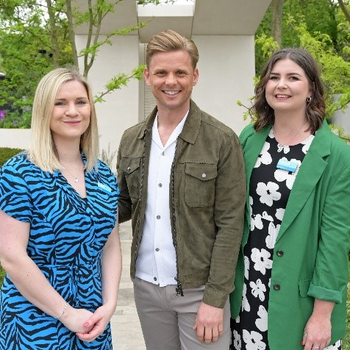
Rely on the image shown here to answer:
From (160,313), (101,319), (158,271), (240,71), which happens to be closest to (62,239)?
(101,319)

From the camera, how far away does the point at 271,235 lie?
2531mm

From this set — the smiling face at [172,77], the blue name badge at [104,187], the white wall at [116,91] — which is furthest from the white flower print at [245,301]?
the white wall at [116,91]

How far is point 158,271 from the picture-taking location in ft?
8.59

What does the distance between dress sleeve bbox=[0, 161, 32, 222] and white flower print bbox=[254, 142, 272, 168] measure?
1.11m

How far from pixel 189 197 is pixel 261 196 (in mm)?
347

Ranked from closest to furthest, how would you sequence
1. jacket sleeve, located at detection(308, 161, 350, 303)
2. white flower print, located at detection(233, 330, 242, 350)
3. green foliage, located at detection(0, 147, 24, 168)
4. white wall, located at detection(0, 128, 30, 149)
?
1. jacket sleeve, located at detection(308, 161, 350, 303)
2. white flower print, located at detection(233, 330, 242, 350)
3. green foliage, located at detection(0, 147, 24, 168)
4. white wall, located at detection(0, 128, 30, 149)

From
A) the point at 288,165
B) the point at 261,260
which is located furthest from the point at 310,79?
the point at 261,260

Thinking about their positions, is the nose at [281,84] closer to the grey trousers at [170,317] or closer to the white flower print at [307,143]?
the white flower print at [307,143]

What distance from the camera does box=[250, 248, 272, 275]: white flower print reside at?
2.55m

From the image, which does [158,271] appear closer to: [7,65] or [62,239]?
[62,239]

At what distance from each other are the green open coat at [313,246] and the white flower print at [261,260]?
6 centimetres

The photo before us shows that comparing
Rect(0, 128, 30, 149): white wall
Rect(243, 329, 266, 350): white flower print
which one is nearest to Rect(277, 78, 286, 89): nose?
Rect(243, 329, 266, 350): white flower print

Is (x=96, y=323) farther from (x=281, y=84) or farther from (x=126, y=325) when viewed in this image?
(x=126, y=325)

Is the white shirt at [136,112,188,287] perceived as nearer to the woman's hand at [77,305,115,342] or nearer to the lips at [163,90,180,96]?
the lips at [163,90,180,96]
